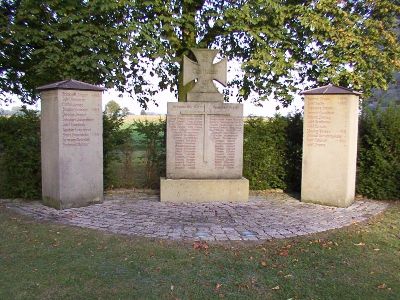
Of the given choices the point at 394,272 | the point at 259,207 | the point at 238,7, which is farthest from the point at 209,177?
the point at 238,7

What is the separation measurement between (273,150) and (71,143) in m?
4.66

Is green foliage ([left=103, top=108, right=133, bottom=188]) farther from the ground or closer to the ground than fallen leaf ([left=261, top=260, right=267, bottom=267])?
farther from the ground

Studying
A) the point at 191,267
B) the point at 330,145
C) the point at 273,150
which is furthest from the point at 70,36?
the point at 191,267

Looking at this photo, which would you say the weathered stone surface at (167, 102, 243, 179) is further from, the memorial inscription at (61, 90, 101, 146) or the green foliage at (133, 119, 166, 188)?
the memorial inscription at (61, 90, 101, 146)

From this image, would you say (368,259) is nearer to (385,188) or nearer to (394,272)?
(394,272)

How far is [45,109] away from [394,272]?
6430 mm

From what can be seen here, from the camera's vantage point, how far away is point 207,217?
6.59 metres

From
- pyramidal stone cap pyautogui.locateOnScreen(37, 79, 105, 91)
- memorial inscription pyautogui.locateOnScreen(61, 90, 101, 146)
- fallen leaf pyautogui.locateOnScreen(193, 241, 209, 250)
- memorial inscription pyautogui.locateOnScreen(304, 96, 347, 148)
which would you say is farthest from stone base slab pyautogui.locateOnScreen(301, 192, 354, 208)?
pyramidal stone cap pyautogui.locateOnScreen(37, 79, 105, 91)

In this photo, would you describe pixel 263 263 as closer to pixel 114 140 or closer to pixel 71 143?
pixel 71 143

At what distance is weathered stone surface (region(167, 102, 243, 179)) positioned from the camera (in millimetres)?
7965

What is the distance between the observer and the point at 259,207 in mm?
7469

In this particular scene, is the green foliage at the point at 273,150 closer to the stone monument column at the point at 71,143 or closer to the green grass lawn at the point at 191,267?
the green grass lawn at the point at 191,267

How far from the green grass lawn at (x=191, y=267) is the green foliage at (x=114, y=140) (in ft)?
10.4

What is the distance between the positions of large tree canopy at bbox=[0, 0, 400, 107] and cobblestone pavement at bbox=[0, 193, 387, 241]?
12.1 feet
